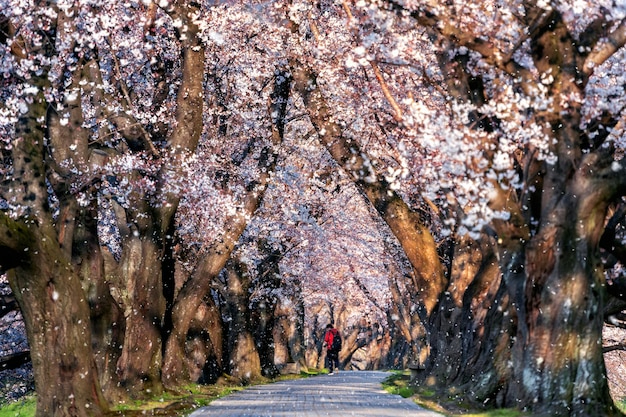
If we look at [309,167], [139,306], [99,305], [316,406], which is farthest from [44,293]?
[309,167]

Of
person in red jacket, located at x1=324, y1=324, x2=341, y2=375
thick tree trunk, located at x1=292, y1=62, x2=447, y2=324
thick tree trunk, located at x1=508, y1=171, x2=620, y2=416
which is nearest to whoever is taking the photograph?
thick tree trunk, located at x1=508, y1=171, x2=620, y2=416

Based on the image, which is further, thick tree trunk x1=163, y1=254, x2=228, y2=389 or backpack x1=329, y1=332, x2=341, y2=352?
backpack x1=329, y1=332, x2=341, y2=352

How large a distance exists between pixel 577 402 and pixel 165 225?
41.2ft

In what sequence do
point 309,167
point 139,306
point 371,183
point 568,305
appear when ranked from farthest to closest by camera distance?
1. point 309,167
2. point 371,183
3. point 139,306
4. point 568,305

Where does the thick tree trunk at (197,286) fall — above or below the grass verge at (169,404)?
above

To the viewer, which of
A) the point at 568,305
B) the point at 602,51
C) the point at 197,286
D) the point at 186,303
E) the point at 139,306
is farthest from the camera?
the point at 197,286

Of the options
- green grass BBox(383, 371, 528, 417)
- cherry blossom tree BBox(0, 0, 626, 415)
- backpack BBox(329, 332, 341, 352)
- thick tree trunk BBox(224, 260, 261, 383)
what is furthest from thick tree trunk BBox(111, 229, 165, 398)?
backpack BBox(329, 332, 341, 352)

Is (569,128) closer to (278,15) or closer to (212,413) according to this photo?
(212,413)

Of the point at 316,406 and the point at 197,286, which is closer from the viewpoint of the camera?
the point at 316,406

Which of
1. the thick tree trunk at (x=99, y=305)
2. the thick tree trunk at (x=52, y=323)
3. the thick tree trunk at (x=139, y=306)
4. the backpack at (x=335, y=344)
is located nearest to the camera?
the thick tree trunk at (x=52, y=323)

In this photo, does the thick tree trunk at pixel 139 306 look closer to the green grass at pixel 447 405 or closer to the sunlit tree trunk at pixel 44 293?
the green grass at pixel 447 405

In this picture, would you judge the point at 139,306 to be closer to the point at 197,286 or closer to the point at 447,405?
the point at 197,286

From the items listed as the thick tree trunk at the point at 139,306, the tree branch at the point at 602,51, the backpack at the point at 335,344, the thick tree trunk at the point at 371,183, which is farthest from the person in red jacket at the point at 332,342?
the tree branch at the point at 602,51

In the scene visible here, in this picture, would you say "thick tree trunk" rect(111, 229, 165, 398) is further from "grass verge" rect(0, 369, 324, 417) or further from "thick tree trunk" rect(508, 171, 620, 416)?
"thick tree trunk" rect(508, 171, 620, 416)
